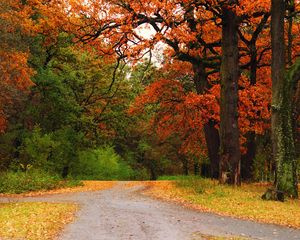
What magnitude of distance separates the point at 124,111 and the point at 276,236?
1117 inches

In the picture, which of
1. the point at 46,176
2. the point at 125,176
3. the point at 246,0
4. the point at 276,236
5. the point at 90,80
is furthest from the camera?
the point at 125,176

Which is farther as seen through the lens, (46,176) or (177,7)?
(46,176)

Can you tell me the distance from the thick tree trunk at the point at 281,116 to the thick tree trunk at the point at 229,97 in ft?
9.49

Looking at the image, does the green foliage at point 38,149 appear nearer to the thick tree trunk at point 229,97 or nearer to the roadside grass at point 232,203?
the roadside grass at point 232,203

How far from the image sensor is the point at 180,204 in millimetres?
15836

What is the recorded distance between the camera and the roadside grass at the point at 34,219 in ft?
33.1

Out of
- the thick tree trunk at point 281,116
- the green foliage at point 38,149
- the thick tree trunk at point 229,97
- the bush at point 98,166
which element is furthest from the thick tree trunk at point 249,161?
the bush at point 98,166

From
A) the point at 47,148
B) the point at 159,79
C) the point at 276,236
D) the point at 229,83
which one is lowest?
the point at 276,236

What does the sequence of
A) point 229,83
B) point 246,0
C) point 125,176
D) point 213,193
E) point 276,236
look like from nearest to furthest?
point 276,236, point 213,193, point 246,0, point 229,83, point 125,176

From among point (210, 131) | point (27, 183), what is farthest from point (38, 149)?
point (210, 131)

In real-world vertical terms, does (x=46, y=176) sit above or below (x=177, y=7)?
below

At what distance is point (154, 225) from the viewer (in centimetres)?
1126

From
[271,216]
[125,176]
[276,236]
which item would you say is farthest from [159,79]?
[276,236]

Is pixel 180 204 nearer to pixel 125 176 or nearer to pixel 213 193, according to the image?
pixel 213 193
